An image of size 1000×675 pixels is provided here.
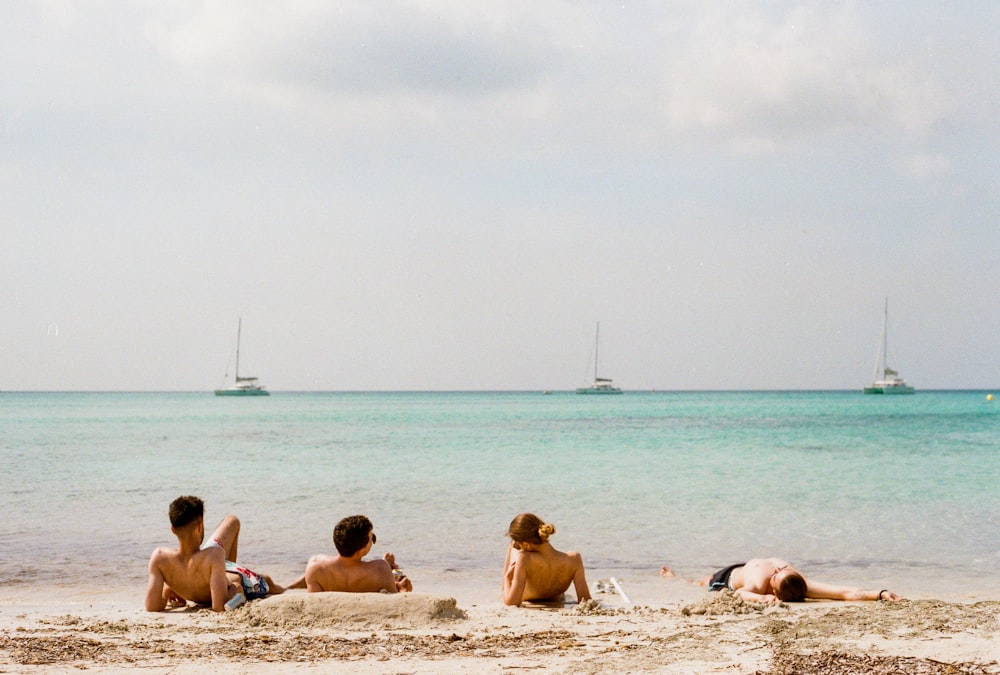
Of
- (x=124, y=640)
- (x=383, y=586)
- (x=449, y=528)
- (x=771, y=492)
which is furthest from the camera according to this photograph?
(x=771, y=492)

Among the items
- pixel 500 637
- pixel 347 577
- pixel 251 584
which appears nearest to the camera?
pixel 500 637

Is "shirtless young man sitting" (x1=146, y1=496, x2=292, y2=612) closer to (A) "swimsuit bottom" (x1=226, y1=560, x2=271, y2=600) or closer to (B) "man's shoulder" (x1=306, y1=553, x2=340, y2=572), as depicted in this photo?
(A) "swimsuit bottom" (x1=226, y1=560, x2=271, y2=600)

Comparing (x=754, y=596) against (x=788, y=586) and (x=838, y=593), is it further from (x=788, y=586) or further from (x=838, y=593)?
(x=838, y=593)

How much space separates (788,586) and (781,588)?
59 millimetres

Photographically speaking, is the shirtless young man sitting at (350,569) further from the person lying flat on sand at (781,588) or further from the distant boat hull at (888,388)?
the distant boat hull at (888,388)

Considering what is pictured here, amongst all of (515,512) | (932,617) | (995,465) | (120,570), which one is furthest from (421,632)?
(995,465)

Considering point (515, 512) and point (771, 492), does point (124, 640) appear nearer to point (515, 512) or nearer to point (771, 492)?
point (515, 512)

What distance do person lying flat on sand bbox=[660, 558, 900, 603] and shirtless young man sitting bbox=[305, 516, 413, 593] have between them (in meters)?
2.85

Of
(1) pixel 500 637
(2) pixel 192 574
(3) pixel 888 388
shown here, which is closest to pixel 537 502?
(2) pixel 192 574

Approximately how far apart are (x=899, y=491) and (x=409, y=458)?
12310mm

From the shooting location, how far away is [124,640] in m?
5.30

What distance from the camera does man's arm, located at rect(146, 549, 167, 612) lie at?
21.1ft

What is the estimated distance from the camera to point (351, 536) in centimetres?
642

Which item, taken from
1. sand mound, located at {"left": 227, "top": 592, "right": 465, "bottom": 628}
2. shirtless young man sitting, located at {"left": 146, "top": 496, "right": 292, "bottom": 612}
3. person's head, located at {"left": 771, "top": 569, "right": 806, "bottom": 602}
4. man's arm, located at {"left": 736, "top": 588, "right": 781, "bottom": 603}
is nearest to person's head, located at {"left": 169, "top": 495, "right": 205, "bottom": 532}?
shirtless young man sitting, located at {"left": 146, "top": 496, "right": 292, "bottom": 612}
